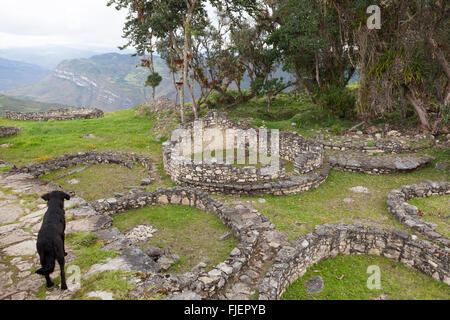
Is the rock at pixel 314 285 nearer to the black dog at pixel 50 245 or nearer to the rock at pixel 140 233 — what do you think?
the rock at pixel 140 233

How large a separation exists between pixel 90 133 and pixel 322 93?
1812 cm

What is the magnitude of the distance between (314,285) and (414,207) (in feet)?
17.0

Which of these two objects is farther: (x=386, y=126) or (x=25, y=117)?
(x=25, y=117)

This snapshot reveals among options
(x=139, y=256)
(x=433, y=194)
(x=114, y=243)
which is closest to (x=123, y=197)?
(x=114, y=243)

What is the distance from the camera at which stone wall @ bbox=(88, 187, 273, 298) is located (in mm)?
6117

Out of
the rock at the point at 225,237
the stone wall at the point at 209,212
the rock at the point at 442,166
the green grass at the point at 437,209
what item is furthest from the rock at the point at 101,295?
the rock at the point at 442,166

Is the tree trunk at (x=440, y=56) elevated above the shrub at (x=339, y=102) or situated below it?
above

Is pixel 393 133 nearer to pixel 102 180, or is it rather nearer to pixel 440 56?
pixel 440 56

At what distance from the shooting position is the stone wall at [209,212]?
612cm

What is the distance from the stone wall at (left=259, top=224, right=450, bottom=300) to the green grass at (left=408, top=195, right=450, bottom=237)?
161 centimetres

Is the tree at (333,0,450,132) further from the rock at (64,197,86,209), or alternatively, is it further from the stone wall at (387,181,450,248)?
the rock at (64,197,86,209)

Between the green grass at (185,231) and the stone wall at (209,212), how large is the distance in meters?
0.29
